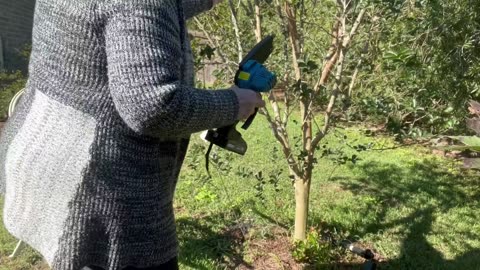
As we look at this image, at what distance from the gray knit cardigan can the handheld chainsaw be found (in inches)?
5.7

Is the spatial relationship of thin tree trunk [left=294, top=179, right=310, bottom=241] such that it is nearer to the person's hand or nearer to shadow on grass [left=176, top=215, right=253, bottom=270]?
shadow on grass [left=176, top=215, right=253, bottom=270]

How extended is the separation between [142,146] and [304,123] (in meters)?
1.76

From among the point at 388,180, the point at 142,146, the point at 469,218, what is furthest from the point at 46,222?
the point at 388,180

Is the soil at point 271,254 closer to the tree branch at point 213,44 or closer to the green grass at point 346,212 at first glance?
the green grass at point 346,212

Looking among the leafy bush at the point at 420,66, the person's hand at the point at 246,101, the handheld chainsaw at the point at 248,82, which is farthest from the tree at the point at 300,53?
the person's hand at the point at 246,101

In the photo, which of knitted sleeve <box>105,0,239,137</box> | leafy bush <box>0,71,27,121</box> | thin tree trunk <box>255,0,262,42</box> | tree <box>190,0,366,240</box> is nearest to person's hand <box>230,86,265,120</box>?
knitted sleeve <box>105,0,239,137</box>

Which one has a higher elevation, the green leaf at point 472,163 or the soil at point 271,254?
the green leaf at point 472,163

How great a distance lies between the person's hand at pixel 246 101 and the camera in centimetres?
148

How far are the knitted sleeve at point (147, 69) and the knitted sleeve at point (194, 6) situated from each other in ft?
1.20

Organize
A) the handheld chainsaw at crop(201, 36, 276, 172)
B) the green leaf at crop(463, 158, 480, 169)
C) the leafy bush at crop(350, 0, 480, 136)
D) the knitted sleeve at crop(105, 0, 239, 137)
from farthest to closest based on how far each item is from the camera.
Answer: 1. the leafy bush at crop(350, 0, 480, 136)
2. the green leaf at crop(463, 158, 480, 169)
3. the handheld chainsaw at crop(201, 36, 276, 172)
4. the knitted sleeve at crop(105, 0, 239, 137)

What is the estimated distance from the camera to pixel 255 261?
333 centimetres

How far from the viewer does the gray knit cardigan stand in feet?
4.09

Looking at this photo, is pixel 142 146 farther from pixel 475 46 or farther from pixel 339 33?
pixel 475 46

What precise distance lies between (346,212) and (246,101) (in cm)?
→ 286
